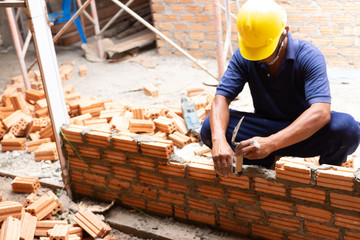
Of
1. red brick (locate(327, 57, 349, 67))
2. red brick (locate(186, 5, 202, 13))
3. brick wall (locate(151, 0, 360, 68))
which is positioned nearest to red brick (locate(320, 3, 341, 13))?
brick wall (locate(151, 0, 360, 68))

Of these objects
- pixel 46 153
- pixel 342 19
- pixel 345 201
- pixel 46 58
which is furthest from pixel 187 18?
pixel 345 201

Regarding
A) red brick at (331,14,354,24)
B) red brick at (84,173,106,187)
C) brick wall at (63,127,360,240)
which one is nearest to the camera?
brick wall at (63,127,360,240)

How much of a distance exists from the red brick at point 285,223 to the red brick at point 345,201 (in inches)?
12.9

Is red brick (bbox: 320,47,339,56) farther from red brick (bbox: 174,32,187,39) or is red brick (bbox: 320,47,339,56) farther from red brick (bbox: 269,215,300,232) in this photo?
red brick (bbox: 269,215,300,232)

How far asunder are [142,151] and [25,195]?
1.34m

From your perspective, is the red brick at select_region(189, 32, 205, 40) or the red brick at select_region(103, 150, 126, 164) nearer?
the red brick at select_region(103, 150, 126, 164)

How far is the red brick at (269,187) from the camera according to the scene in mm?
2924

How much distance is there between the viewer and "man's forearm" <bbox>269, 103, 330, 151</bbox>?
274 centimetres

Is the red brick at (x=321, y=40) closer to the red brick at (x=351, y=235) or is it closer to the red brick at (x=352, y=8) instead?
the red brick at (x=352, y=8)

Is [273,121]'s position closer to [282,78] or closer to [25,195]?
[282,78]

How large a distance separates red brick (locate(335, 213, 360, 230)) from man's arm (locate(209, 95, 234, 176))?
0.77 meters

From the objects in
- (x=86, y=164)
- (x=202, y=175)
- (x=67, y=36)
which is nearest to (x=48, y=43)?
(x=86, y=164)

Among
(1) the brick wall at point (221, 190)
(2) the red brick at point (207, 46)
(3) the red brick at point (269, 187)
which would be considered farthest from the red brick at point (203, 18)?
(3) the red brick at point (269, 187)

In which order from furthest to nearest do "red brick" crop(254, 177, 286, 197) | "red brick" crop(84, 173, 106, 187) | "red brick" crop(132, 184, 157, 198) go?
1. "red brick" crop(84, 173, 106, 187)
2. "red brick" crop(132, 184, 157, 198)
3. "red brick" crop(254, 177, 286, 197)
